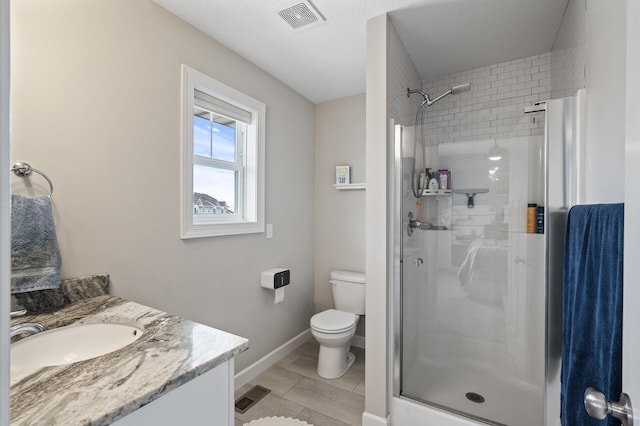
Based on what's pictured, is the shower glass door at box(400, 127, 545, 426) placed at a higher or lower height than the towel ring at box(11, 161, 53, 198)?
lower

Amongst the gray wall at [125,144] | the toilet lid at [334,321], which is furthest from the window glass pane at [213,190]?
the toilet lid at [334,321]

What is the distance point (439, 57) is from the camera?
238cm

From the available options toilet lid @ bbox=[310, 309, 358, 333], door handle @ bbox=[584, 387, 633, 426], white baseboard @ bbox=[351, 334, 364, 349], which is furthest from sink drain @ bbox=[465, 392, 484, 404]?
door handle @ bbox=[584, 387, 633, 426]

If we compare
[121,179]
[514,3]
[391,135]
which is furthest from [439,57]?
[121,179]

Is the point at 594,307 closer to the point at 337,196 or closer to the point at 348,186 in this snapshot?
the point at 348,186

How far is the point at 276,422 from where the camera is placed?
6.15 ft

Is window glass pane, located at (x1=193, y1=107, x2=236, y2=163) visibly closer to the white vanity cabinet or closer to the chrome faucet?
the chrome faucet

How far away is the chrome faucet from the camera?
0.94m

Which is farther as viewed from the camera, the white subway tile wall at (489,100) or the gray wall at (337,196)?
the gray wall at (337,196)

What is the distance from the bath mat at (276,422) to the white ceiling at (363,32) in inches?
98.7

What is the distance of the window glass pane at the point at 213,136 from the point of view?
2.15 m

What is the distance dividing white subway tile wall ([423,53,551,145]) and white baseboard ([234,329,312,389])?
2.14 m

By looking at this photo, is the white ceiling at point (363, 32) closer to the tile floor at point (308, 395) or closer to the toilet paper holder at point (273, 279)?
the toilet paper holder at point (273, 279)

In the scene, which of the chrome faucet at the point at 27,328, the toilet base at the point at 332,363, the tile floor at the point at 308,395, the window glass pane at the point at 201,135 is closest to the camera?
the chrome faucet at the point at 27,328
